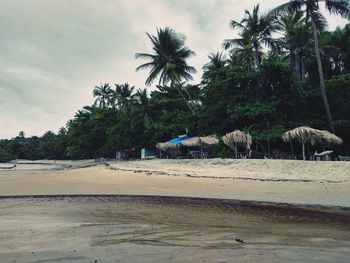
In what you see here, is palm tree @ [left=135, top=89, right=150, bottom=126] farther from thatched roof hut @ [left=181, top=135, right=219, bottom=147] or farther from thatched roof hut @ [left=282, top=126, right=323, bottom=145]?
thatched roof hut @ [left=282, top=126, right=323, bottom=145]

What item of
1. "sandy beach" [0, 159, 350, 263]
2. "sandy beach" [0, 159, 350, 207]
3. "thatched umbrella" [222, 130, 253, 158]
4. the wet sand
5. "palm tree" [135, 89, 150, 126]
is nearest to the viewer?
the wet sand

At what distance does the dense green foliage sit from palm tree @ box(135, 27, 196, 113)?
0.09 meters

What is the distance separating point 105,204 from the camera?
10.2 metres

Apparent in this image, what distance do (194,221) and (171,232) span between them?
5.04ft

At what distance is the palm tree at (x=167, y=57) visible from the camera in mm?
31594

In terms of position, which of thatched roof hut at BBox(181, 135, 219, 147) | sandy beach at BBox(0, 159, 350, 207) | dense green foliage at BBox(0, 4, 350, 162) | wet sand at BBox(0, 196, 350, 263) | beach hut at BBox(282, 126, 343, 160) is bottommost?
wet sand at BBox(0, 196, 350, 263)

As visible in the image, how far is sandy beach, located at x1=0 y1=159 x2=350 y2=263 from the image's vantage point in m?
4.41

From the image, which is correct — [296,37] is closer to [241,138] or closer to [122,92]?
[241,138]

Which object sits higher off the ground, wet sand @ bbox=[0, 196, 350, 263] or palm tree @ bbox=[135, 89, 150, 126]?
palm tree @ bbox=[135, 89, 150, 126]

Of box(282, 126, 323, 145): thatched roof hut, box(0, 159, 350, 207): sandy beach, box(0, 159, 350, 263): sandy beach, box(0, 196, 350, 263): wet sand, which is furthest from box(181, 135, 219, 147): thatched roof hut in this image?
box(0, 196, 350, 263): wet sand

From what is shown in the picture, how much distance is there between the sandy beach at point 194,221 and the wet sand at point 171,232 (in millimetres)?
13

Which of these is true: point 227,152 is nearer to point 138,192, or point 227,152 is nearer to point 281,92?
point 281,92

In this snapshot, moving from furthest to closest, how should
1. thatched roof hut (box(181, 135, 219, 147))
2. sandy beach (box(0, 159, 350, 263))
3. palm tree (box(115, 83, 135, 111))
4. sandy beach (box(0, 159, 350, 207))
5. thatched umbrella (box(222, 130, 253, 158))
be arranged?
palm tree (box(115, 83, 135, 111)) → thatched roof hut (box(181, 135, 219, 147)) → thatched umbrella (box(222, 130, 253, 158)) → sandy beach (box(0, 159, 350, 207)) → sandy beach (box(0, 159, 350, 263))

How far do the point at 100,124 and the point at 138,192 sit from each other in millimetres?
38144
